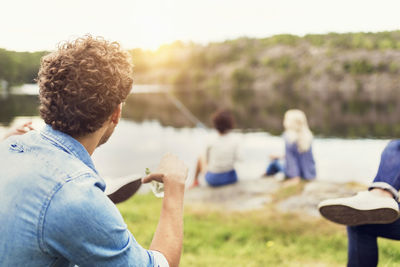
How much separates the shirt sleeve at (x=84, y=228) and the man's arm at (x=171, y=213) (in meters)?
0.24

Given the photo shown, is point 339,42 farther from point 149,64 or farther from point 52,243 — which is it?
point 52,243

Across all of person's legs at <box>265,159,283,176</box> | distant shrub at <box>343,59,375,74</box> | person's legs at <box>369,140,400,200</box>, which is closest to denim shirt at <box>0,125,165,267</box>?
person's legs at <box>369,140,400,200</box>

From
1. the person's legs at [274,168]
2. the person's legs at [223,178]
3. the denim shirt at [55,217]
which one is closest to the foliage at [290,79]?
the person's legs at [274,168]

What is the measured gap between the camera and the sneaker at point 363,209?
2225 millimetres

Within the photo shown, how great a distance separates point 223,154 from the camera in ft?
22.6

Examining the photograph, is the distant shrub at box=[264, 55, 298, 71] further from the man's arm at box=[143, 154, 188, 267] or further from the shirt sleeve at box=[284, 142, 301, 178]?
the man's arm at box=[143, 154, 188, 267]

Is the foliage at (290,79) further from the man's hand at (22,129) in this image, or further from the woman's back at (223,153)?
the man's hand at (22,129)

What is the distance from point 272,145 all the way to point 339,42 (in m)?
20.7

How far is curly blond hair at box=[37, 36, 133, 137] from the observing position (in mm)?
1353

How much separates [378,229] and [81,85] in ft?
6.30

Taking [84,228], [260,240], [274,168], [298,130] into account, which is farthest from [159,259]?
[274,168]

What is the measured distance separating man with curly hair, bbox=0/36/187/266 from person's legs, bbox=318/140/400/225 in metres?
1.18

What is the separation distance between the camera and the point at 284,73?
208ft

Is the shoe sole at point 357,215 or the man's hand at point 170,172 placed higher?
the man's hand at point 170,172
